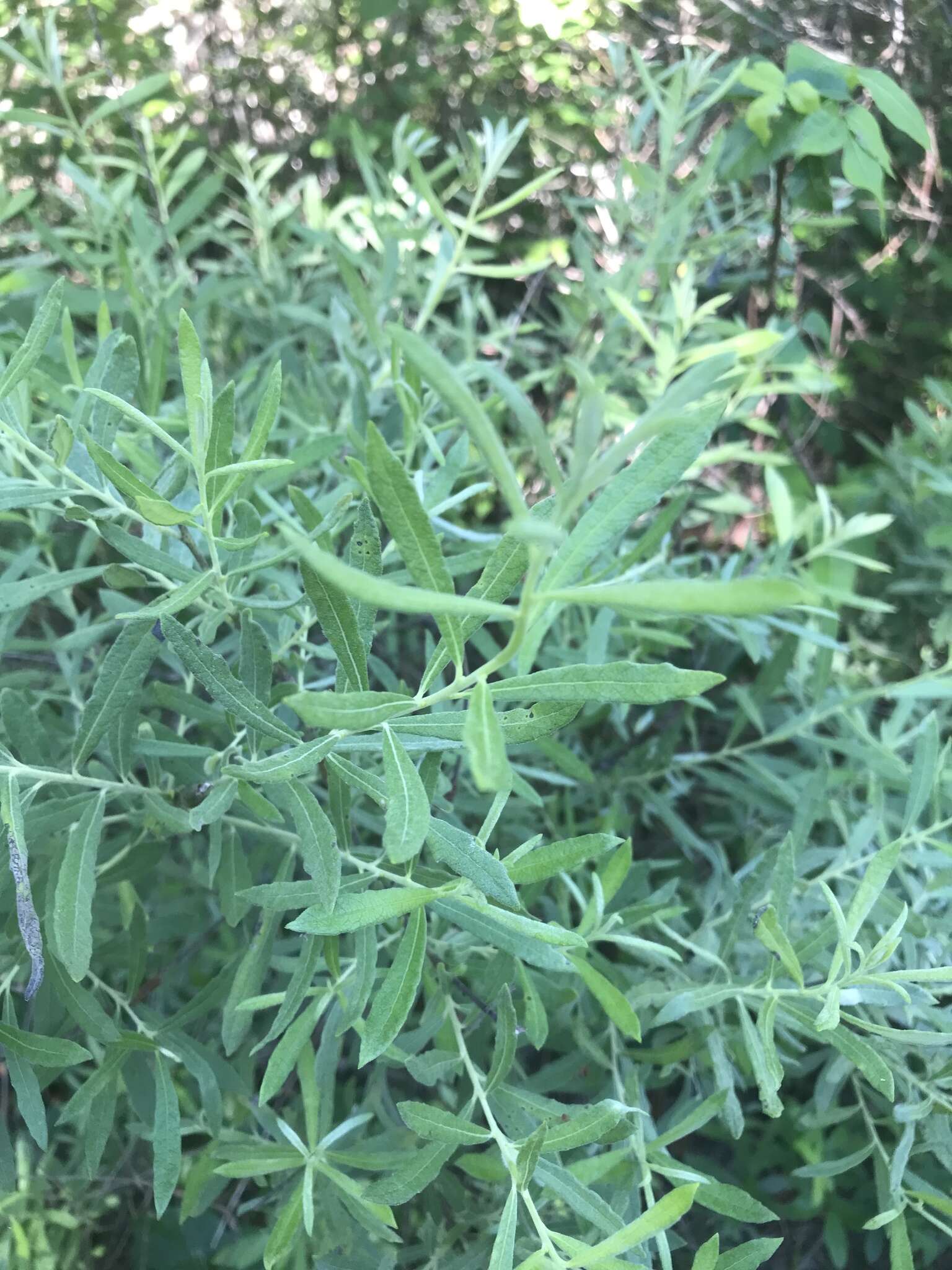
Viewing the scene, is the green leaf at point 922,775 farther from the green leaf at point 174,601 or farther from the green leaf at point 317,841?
the green leaf at point 174,601

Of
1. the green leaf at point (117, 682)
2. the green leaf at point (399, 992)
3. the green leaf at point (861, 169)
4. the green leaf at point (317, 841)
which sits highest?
the green leaf at point (861, 169)

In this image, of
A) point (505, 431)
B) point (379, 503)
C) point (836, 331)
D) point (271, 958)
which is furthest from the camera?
point (836, 331)

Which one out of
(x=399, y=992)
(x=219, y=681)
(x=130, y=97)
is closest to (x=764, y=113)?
(x=130, y=97)

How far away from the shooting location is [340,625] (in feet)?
1.98

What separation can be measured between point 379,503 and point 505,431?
52.4 inches

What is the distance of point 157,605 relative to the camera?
64 cm

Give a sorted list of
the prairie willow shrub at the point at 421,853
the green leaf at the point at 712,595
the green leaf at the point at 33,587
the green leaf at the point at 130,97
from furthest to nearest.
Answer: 1. the green leaf at the point at 130,97
2. the green leaf at the point at 33,587
3. the prairie willow shrub at the point at 421,853
4. the green leaf at the point at 712,595

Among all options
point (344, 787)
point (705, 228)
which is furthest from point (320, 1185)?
point (705, 228)

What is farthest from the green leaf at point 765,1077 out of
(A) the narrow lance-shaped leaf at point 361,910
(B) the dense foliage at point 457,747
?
(A) the narrow lance-shaped leaf at point 361,910

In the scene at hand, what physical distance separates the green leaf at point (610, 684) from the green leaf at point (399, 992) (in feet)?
0.64

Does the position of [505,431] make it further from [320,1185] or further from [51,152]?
[320,1185]

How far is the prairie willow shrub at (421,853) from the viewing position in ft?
1.81

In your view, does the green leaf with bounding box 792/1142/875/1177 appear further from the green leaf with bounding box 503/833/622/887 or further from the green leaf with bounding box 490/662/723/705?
the green leaf with bounding box 490/662/723/705

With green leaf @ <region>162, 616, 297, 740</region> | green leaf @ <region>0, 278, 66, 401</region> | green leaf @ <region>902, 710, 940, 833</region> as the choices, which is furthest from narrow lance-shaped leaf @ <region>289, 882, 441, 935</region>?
green leaf @ <region>902, 710, 940, 833</region>
